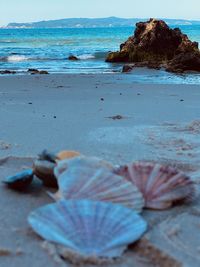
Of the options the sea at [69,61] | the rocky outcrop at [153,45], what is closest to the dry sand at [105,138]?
the sea at [69,61]

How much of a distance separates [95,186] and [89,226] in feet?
1.18

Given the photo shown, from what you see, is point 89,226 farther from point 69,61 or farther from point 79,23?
point 79,23

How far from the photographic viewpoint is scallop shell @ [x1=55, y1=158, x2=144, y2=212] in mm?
2189

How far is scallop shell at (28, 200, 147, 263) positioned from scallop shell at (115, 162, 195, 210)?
289 mm

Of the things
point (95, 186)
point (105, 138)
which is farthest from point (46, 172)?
point (105, 138)

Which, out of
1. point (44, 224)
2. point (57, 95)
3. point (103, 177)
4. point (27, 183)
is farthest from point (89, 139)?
point (57, 95)

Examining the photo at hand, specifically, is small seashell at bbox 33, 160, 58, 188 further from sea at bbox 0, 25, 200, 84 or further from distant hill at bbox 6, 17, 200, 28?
distant hill at bbox 6, 17, 200, 28

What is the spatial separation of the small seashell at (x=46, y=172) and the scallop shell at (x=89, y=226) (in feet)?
1.63

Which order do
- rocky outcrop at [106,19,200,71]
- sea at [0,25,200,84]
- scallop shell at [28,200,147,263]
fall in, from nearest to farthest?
scallop shell at [28,200,147,263] → sea at [0,25,200,84] → rocky outcrop at [106,19,200,71]

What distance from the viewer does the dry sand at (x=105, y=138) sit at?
190cm

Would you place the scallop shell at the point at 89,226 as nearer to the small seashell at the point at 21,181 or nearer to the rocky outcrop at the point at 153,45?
the small seashell at the point at 21,181

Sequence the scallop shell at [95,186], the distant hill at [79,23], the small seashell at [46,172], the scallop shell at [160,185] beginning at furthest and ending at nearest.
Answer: the distant hill at [79,23], the small seashell at [46,172], the scallop shell at [160,185], the scallop shell at [95,186]

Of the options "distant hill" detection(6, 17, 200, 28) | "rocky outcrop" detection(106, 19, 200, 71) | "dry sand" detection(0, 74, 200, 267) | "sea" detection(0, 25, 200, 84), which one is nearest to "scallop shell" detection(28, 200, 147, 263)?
"dry sand" detection(0, 74, 200, 267)

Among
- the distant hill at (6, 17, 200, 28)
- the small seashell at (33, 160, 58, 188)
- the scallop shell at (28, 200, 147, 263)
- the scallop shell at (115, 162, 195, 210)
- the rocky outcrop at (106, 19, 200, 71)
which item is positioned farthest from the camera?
the distant hill at (6, 17, 200, 28)
